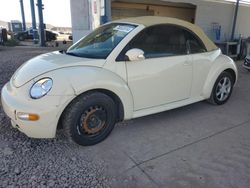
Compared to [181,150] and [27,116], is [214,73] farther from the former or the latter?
[27,116]

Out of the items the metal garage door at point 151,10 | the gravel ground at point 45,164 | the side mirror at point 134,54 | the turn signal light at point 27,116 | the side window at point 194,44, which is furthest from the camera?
the metal garage door at point 151,10

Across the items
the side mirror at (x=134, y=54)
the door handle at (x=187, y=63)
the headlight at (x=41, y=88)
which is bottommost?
the headlight at (x=41, y=88)

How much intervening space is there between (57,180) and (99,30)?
2.43 m

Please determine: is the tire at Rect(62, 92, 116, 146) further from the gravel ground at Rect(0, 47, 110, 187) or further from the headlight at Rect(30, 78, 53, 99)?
the headlight at Rect(30, 78, 53, 99)

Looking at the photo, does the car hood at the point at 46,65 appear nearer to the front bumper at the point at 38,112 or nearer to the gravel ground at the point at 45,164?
the front bumper at the point at 38,112

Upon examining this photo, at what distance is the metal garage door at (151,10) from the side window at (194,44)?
454 inches

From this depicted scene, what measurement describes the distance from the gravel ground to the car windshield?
121 centimetres

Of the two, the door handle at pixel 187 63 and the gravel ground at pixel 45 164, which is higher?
the door handle at pixel 187 63

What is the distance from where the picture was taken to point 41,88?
2.69 m

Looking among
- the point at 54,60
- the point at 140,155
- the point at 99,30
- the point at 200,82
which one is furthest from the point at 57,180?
the point at 200,82

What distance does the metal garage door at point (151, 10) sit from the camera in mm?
15191

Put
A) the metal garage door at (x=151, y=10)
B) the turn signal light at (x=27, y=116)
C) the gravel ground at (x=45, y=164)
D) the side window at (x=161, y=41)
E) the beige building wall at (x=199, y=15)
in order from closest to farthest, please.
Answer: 1. the gravel ground at (x=45, y=164)
2. the turn signal light at (x=27, y=116)
3. the side window at (x=161, y=41)
4. the beige building wall at (x=199, y=15)
5. the metal garage door at (x=151, y=10)

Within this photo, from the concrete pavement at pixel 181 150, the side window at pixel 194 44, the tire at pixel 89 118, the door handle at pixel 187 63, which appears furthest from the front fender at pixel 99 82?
the side window at pixel 194 44

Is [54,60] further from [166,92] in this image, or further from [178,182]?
[178,182]
